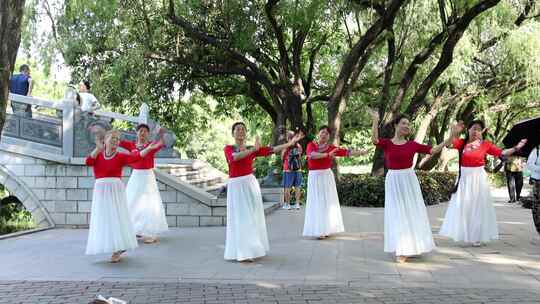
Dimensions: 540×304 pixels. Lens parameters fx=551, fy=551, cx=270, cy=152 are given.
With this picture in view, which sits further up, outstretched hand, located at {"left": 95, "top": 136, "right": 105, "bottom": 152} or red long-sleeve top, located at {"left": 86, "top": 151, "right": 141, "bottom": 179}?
outstretched hand, located at {"left": 95, "top": 136, "right": 105, "bottom": 152}

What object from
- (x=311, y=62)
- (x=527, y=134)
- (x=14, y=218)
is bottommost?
(x=14, y=218)

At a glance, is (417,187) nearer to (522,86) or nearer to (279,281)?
(279,281)

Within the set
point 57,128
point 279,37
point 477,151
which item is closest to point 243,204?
point 477,151

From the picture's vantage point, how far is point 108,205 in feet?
25.9

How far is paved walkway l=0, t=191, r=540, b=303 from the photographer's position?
609cm

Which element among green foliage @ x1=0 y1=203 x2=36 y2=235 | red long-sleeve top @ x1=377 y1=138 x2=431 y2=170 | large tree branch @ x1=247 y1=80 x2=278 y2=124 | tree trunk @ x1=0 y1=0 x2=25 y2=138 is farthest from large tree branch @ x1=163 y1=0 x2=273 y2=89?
tree trunk @ x1=0 y1=0 x2=25 y2=138

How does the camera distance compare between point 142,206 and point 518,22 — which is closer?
point 142,206

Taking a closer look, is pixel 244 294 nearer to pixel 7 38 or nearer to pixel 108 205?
pixel 108 205

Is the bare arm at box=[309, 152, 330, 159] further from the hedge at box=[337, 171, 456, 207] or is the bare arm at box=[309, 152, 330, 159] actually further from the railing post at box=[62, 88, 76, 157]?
the hedge at box=[337, 171, 456, 207]

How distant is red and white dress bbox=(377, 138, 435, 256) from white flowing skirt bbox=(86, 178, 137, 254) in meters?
3.78

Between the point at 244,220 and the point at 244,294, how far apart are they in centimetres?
180

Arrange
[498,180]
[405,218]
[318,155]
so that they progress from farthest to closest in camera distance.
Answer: [498,180]
[318,155]
[405,218]

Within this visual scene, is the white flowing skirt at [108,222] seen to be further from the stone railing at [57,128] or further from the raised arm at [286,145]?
the stone railing at [57,128]

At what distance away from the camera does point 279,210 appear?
15023 mm
